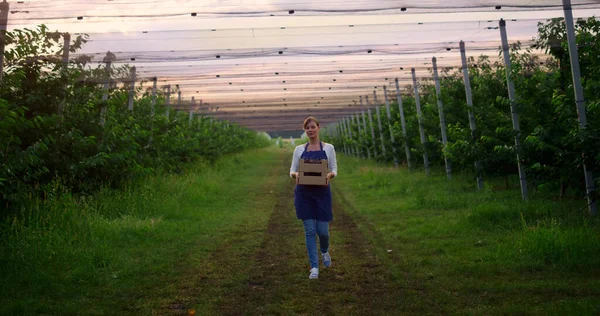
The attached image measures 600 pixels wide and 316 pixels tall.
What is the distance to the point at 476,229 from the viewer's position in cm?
1017

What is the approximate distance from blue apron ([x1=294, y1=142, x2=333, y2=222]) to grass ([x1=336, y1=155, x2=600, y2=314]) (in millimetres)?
1099

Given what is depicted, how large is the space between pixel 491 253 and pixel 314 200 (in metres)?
2.48

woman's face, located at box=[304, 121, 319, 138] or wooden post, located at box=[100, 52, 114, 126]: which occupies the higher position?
wooden post, located at box=[100, 52, 114, 126]

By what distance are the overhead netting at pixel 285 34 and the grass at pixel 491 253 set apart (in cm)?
335

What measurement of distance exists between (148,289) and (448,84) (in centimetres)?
1454

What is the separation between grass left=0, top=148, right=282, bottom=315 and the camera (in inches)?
248

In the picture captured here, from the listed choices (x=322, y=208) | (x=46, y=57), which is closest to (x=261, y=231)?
(x=322, y=208)

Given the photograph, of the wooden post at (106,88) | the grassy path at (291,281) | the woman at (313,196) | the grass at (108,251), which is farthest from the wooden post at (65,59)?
the woman at (313,196)

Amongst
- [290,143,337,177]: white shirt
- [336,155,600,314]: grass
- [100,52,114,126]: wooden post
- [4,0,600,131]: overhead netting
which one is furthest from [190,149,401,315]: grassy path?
[100,52,114,126]: wooden post

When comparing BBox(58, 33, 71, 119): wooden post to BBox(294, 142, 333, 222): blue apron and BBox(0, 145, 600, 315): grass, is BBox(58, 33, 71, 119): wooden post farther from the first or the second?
BBox(294, 142, 333, 222): blue apron

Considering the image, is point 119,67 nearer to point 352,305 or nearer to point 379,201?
point 379,201

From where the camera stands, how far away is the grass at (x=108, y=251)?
20.7 feet

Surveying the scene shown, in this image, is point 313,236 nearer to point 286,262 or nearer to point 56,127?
point 286,262

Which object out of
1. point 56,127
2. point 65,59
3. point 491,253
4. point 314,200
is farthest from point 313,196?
point 65,59
